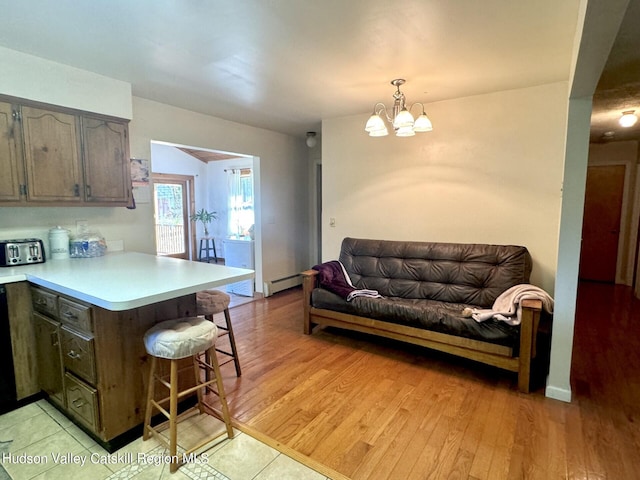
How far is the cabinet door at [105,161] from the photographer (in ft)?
8.73

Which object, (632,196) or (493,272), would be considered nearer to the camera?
(493,272)

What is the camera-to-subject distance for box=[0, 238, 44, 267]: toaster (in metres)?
2.33

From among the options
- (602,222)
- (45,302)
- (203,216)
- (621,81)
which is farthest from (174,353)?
(602,222)

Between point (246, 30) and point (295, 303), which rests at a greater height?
point (246, 30)

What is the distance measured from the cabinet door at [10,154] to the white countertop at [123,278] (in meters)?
0.54

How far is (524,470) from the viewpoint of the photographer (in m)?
1.67

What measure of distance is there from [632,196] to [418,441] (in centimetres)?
586

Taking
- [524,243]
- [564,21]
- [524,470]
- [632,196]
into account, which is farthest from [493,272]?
[632,196]

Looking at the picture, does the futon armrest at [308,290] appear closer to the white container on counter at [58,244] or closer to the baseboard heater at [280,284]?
the baseboard heater at [280,284]

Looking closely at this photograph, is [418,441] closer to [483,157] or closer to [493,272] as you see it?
[493,272]

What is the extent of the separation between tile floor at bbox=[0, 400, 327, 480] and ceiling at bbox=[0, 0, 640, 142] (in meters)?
2.38

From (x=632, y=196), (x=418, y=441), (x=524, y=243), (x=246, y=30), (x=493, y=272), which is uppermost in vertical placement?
(x=246, y=30)

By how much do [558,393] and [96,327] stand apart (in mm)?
2919

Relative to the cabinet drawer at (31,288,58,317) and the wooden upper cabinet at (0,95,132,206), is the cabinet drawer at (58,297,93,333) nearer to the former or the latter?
the cabinet drawer at (31,288,58,317)
